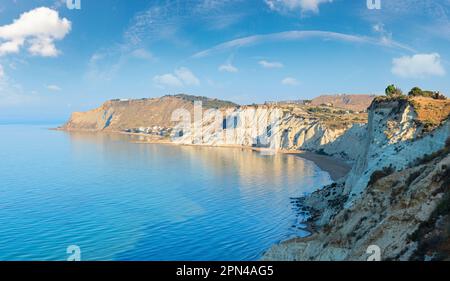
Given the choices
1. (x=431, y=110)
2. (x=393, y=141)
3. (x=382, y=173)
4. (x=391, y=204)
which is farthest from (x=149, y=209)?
(x=431, y=110)

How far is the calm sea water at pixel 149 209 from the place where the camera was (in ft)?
122

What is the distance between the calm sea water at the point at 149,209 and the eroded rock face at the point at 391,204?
9.52 metres

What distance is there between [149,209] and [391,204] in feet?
120

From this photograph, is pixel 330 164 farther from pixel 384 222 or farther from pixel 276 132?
pixel 384 222

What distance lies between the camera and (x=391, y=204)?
2283 centimetres

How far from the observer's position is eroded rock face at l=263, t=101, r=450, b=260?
18.5m

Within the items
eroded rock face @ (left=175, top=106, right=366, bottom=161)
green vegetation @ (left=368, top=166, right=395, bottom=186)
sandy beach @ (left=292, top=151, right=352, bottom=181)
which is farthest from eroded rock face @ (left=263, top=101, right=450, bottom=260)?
eroded rock face @ (left=175, top=106, right=366, bottom=161)

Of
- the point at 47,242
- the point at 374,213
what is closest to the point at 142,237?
the point at 47,242

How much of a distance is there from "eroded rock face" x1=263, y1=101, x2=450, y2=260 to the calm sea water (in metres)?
9.52

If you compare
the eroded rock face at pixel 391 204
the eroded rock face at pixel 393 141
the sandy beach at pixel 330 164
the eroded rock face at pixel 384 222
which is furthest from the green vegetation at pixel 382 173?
the sandy beach at pixel 330 164

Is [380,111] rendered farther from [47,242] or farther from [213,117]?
[213,117]

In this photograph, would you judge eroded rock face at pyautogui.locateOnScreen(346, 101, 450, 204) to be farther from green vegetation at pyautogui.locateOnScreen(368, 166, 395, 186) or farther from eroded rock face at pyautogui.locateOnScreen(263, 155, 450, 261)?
eroded rock face at pyautogui.locateOnScreen(263, 155, 450, 261)
